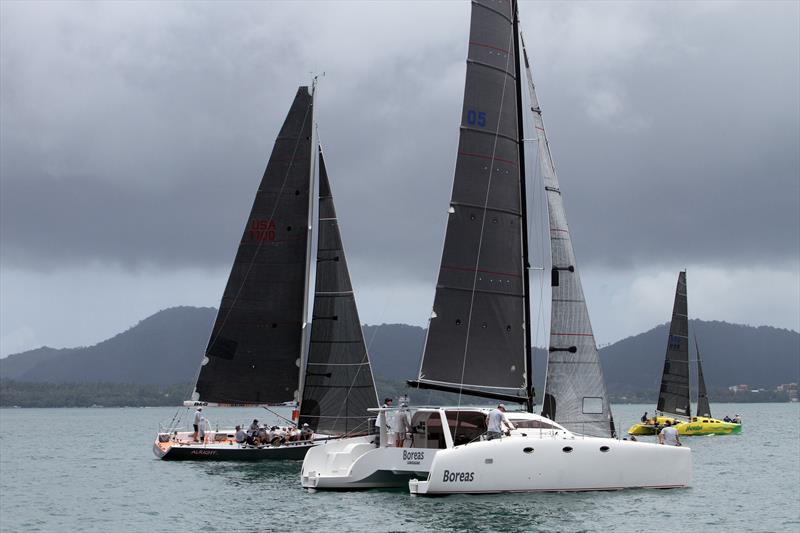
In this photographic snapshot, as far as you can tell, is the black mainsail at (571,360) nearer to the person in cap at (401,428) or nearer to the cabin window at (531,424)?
the cabin window at (531,424)

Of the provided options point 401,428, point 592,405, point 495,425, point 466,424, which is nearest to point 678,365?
point 592,405

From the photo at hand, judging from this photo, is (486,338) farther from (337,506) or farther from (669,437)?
(669,437)

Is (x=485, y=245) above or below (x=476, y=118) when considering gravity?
below

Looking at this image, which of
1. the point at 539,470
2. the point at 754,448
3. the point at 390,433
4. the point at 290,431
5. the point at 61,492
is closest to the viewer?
the point at 539,470

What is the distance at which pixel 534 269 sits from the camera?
112 ft

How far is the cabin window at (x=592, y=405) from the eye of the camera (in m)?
33.2

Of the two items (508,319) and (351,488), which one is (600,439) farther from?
(351,488)

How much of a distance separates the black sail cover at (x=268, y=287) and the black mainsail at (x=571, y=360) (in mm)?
19019

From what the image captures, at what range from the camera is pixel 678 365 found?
81.8m

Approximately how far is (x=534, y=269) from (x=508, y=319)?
1887 mm

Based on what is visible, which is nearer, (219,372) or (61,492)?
(61,492)

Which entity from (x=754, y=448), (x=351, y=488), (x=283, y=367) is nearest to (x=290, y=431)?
(x=283, y=367)

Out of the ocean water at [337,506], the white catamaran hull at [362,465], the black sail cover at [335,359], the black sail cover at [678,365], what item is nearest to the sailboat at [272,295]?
the black sail cover at [335,359]

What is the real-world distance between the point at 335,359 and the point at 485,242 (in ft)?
50.5
